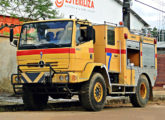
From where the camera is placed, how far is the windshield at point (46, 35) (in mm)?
13930

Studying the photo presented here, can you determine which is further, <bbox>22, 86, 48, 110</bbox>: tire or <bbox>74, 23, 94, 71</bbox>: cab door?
<bbox>22, 86, 48, 110</bbox>: tire

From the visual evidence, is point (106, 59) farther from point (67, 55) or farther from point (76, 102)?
point (76, 102)

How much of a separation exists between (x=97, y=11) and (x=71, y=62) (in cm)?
3009

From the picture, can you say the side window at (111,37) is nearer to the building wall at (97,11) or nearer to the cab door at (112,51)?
the cab door at (112,51)

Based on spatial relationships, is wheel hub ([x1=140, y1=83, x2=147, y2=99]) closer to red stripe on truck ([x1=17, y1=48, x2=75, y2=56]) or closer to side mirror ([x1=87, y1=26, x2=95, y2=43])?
side mirror ([x1=87, y1=26, x2=95, y2=43])

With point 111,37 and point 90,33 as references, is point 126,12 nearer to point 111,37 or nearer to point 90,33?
point 111,37

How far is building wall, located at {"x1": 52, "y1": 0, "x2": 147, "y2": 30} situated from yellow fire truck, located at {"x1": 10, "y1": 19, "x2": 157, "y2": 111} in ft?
72.0

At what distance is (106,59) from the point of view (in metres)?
15.4

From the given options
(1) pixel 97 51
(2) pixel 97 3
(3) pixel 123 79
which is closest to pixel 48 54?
(1) pixel 97 51

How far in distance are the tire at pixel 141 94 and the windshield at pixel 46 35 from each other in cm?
463

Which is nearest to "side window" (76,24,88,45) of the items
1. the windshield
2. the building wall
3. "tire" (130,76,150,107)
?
the windshield

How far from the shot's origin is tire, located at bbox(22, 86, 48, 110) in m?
15.1

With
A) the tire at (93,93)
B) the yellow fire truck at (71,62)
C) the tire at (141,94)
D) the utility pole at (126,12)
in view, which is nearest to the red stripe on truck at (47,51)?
the yellow fire truck at (71,62)

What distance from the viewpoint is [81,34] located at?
14312 mm
